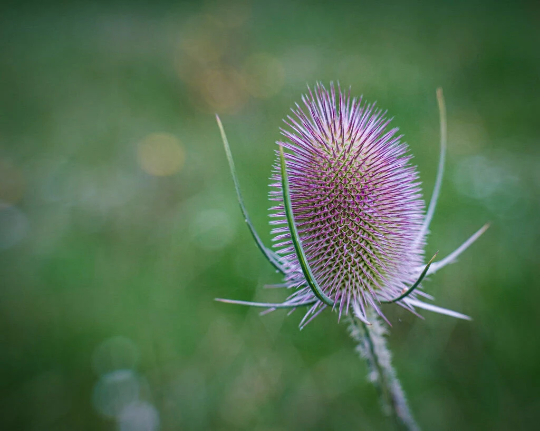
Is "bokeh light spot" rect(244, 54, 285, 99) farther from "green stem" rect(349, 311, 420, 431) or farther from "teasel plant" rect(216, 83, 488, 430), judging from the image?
"green stem" rect(349, 311, 420, 431)

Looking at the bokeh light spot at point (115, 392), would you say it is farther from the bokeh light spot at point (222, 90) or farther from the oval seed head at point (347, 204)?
the bokeh light spot at point (222, 90)

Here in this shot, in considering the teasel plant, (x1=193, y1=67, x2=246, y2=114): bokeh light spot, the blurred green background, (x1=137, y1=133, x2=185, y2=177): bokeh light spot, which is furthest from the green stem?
(x1=193, y1=67, x2=246, y2=114): bokeh light spot

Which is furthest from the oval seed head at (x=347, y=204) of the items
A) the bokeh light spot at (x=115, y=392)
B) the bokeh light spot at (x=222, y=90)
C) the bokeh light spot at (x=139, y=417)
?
the bokeh light spot at (x=222, y=90)

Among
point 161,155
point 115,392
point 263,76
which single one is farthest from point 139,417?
point 263,76

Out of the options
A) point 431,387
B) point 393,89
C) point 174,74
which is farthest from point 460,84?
point 174,74

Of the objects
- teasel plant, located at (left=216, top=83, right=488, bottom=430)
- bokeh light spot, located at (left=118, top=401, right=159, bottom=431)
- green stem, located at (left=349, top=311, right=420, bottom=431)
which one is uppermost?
teasel plant, located at (left=216, top=83, right=488, bottom=430)

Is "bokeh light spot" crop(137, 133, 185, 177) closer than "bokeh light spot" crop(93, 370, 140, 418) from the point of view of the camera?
No

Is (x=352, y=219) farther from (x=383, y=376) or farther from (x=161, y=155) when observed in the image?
(x=161, y=155)
